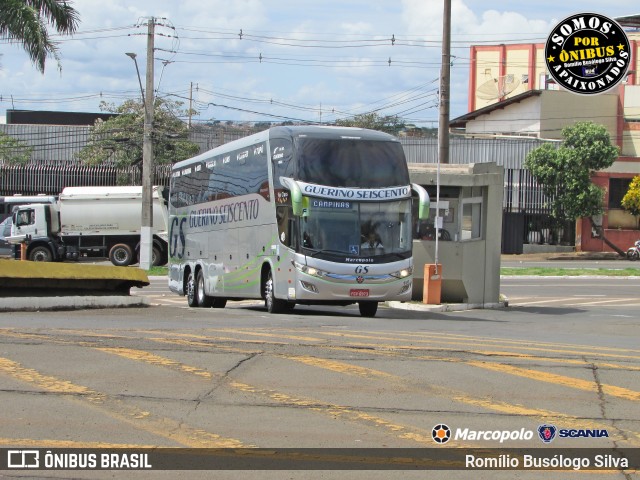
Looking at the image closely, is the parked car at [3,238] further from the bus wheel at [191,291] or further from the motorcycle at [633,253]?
the motorcycle at [633,253]

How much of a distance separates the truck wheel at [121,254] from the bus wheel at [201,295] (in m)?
20.5

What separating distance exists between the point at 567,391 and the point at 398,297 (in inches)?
451

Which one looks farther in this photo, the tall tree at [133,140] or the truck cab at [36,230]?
the tall tree at [133,140]

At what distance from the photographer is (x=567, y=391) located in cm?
1029

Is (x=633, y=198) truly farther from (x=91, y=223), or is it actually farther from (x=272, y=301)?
(x=272, y=301)

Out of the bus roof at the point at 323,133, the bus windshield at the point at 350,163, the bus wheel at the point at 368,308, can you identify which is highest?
the bus roof at the point at 323,133

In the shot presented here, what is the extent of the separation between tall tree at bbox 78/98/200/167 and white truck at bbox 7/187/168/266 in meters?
18.1

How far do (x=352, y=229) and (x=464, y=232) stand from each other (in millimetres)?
8074

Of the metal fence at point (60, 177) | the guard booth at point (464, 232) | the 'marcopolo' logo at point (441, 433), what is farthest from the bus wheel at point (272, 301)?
the metal fence at point (60, 177)

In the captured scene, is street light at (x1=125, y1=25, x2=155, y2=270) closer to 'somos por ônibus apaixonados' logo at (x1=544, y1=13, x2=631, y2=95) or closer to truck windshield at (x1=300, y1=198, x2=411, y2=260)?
truck windshield at (x1=300, y1=198, x2=411, y2=260)

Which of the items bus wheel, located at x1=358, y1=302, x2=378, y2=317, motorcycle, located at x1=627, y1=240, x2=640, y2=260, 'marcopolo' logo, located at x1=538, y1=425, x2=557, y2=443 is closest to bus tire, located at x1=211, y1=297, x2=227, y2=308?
bus wheel, located at x1=358, y1=302, x2=378, y2=317

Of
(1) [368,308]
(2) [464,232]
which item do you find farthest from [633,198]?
(1) [368,308]

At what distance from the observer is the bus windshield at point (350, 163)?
21078mm

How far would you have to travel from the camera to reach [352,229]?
69.4 feet
